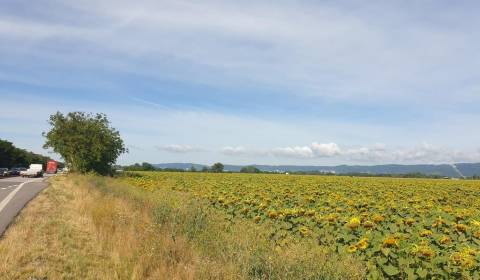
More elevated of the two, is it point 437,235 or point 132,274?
point 437,235

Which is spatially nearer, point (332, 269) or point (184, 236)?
point (332, 269)

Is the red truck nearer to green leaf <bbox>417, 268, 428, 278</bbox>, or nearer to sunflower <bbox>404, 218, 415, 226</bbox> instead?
sunflower <bbox>404, 218, 415, 226</bbox>

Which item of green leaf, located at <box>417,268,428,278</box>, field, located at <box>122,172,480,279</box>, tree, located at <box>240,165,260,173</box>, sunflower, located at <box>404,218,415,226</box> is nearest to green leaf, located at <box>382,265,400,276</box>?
field, located at <box>122,172,480,279</box>

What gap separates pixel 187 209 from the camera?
12531 millimetres

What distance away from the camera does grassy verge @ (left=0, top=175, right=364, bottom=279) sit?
6.93 metres

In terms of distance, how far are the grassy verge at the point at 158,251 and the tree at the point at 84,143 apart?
111 ft

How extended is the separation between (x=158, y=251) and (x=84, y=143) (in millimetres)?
40500

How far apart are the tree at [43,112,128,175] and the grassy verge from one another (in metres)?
33.8

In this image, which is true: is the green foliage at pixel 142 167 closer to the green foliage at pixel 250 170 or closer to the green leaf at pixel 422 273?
the green foliage at pixel 250 170

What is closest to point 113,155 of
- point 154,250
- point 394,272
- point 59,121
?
point 59,121

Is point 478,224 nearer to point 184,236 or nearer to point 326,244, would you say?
point 326,244

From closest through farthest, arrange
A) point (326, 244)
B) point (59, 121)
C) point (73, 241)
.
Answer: point (326, 244), point (73, 241), point (59, 121)

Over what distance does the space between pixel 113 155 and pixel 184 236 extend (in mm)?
40874

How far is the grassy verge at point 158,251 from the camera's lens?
22.7 feet
